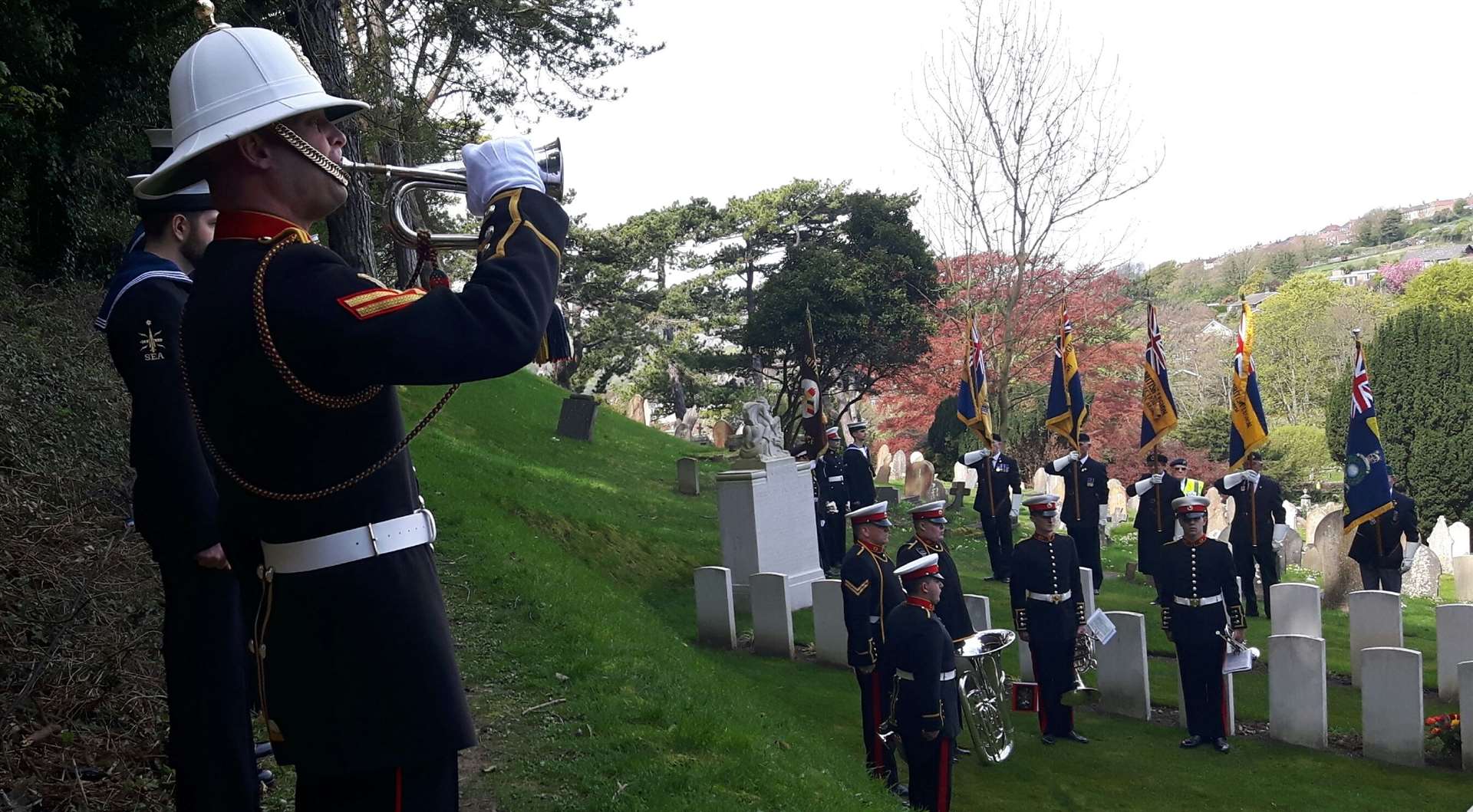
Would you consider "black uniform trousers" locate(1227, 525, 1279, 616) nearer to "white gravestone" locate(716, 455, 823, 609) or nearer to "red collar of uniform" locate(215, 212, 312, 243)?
"white gravestone" locate(716, 455, 823, 609)

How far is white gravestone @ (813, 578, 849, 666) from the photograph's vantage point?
10516mm

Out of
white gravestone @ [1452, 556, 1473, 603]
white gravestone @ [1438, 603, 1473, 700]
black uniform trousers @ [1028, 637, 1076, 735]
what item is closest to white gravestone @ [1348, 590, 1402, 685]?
white gravestone @ [1438, 603, 1473, 700]

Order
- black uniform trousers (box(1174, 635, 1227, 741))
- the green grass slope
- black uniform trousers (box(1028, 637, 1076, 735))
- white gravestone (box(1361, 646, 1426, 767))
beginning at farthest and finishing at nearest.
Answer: black uniform trousers (box(1028, 637, 1076, 735)) < black uniform trousers (box(1174, 635, 1227, 741)) < white gravestone (box(1361, 646, 1426, 767)) < the green grass slope

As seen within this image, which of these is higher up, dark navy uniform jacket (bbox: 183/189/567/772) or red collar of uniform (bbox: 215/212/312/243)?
red collar of uniform (bbox: 215/212/312/243)

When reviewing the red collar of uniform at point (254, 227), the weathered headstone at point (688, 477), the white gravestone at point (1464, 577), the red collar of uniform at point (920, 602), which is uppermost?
the red collar of uniform at point (254, 227)

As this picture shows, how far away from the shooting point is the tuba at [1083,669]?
9797 mm

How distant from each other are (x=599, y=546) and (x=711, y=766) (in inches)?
316

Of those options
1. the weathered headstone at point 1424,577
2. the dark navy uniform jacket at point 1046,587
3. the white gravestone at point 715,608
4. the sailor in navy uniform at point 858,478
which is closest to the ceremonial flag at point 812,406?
the sailor in navy uniform at point 858,478

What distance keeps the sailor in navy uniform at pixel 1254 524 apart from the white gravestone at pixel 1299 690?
19.0ft

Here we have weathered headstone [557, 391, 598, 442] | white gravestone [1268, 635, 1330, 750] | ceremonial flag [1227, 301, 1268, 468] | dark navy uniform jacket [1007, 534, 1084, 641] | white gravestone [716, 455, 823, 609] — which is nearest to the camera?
white gravestone [1268, 635, 1330, 750]

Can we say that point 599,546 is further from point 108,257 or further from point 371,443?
point 371,443

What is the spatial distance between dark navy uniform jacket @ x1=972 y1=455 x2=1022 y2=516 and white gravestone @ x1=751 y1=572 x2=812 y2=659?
6739 mm

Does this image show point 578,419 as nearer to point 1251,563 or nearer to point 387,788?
point 1251,563

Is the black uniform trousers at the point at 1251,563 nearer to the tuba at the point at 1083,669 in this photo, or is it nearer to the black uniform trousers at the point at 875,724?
the tuba at the point at 1083,669
